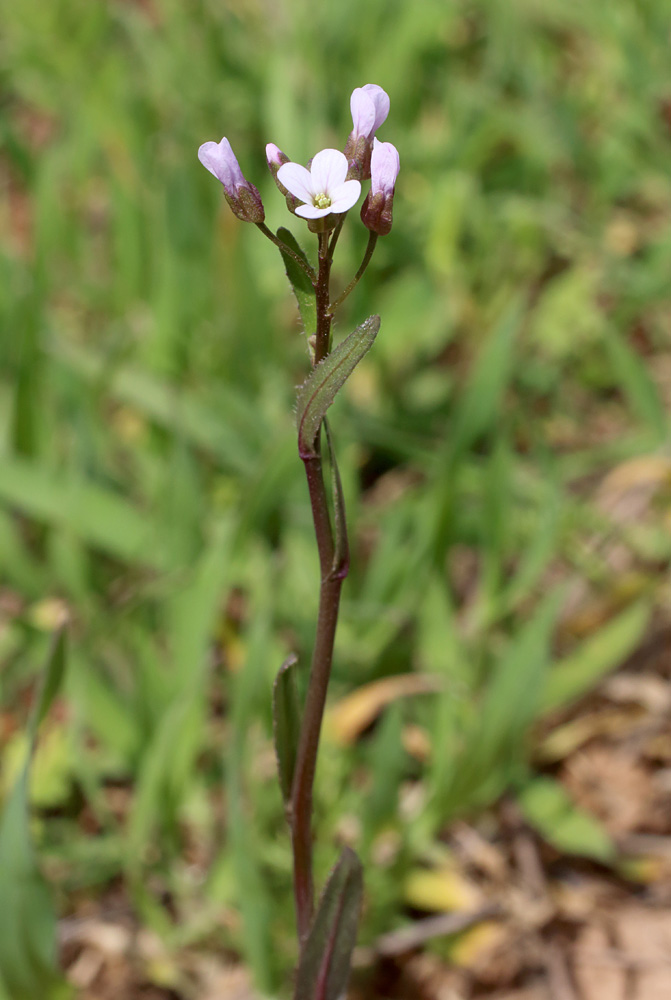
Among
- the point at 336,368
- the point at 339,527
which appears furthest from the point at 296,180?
the point at 339,527

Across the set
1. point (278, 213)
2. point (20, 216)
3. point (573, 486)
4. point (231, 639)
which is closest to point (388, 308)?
point (278, 213)

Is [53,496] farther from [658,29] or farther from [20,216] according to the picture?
[658,29]

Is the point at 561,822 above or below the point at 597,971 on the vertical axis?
above

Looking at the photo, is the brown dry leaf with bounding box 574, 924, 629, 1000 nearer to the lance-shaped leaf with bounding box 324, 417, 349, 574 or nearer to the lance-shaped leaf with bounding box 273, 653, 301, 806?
the lance-shaped leaf with bounding box 273, 653, 301, 806

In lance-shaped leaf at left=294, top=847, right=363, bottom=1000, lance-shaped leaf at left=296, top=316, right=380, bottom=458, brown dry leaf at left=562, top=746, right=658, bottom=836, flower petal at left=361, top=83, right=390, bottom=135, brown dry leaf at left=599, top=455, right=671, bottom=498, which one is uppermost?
brown dry leaf at left=599, top=455, right=671, bottom=498

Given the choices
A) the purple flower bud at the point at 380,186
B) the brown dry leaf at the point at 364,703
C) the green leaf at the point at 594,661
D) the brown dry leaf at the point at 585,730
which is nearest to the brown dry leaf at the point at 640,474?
the green leaf at the point at 594,661

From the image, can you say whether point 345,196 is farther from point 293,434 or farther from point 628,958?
point 628,958

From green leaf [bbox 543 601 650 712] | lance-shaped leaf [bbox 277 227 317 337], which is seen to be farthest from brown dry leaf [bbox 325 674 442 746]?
lance-shaped leaf [bbox 277 227 317 337]
